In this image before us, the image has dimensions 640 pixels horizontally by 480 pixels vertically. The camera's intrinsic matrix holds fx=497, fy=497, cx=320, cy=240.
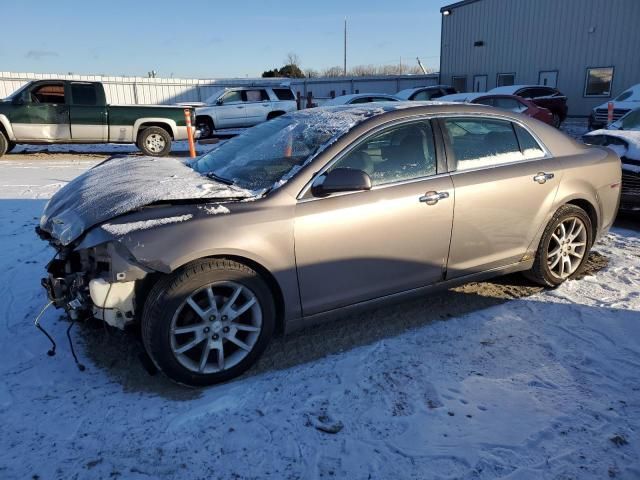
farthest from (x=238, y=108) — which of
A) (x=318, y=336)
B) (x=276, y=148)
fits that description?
(x=318, y=336)

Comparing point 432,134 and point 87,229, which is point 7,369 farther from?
point 432,134

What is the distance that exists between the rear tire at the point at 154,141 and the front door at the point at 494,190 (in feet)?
32.9

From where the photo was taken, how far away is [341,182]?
3.13 meters

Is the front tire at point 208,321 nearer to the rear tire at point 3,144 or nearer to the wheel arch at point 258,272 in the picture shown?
the wheel arch at point 258,272

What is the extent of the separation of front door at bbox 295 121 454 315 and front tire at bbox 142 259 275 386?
35 cm

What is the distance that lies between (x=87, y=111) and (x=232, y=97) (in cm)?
600

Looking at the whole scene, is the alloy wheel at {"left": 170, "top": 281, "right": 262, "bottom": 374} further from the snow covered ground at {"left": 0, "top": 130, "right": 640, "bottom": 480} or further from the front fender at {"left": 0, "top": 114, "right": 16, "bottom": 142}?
the front fender at {"left": 0, "top": 114, "right": 16, "bottom": 142}

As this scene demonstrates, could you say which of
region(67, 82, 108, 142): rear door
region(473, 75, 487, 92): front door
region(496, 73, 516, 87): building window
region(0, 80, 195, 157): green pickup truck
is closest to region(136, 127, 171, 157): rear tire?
region(0, 80, 195, 157): green pickup truck

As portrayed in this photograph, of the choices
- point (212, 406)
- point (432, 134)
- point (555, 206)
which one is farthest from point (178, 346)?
point (555, 206)

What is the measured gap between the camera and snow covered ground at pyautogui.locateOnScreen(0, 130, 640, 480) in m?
2.41

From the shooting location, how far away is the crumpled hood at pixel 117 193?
299 cm

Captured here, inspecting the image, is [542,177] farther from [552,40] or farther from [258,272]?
[552,40]

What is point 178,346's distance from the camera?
2930mm

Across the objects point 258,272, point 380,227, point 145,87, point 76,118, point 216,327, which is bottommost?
point 216,327
